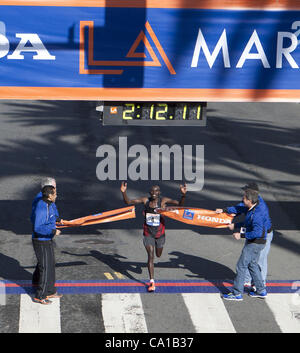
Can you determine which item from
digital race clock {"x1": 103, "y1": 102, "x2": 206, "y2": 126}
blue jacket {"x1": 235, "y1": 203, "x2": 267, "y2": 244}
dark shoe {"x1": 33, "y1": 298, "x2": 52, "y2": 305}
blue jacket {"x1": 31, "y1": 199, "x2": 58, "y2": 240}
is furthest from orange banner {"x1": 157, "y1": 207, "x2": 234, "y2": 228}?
dark shoe {"x1": 33, "y1": 298, "x2": 52, "y2": 305}

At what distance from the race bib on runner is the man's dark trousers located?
2.04m

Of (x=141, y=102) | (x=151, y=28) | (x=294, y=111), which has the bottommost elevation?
(x=294, y=111)

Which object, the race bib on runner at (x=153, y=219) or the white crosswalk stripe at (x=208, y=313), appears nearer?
the white crosswalk stripe at (x=208, y=313)

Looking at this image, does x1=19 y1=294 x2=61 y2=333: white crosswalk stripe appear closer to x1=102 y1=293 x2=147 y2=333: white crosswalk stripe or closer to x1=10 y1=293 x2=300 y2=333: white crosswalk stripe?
x1=10 y1=293 x2=300 y2=333: white crosswalk stripe

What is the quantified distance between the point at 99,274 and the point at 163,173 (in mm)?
8652

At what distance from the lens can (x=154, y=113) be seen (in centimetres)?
1452

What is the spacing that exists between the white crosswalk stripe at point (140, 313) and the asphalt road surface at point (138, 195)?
0.25 feet

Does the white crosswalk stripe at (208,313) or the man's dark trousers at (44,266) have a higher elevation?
the man's dark trousers at (44,266)

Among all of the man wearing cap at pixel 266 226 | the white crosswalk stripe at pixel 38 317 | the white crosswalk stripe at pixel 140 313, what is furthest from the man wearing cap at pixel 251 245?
the white crosswalk stripe at pixel 38 317

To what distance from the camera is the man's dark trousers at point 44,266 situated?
12.9 m

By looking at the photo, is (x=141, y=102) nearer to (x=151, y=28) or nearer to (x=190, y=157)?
(x=151, y=28)

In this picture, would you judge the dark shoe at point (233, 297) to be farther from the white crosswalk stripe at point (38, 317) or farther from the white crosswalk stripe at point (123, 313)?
the white crosswalk stripe at point (38, 317)

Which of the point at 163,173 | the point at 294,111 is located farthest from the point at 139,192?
the point at 294,111

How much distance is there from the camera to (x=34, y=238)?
12961mm
